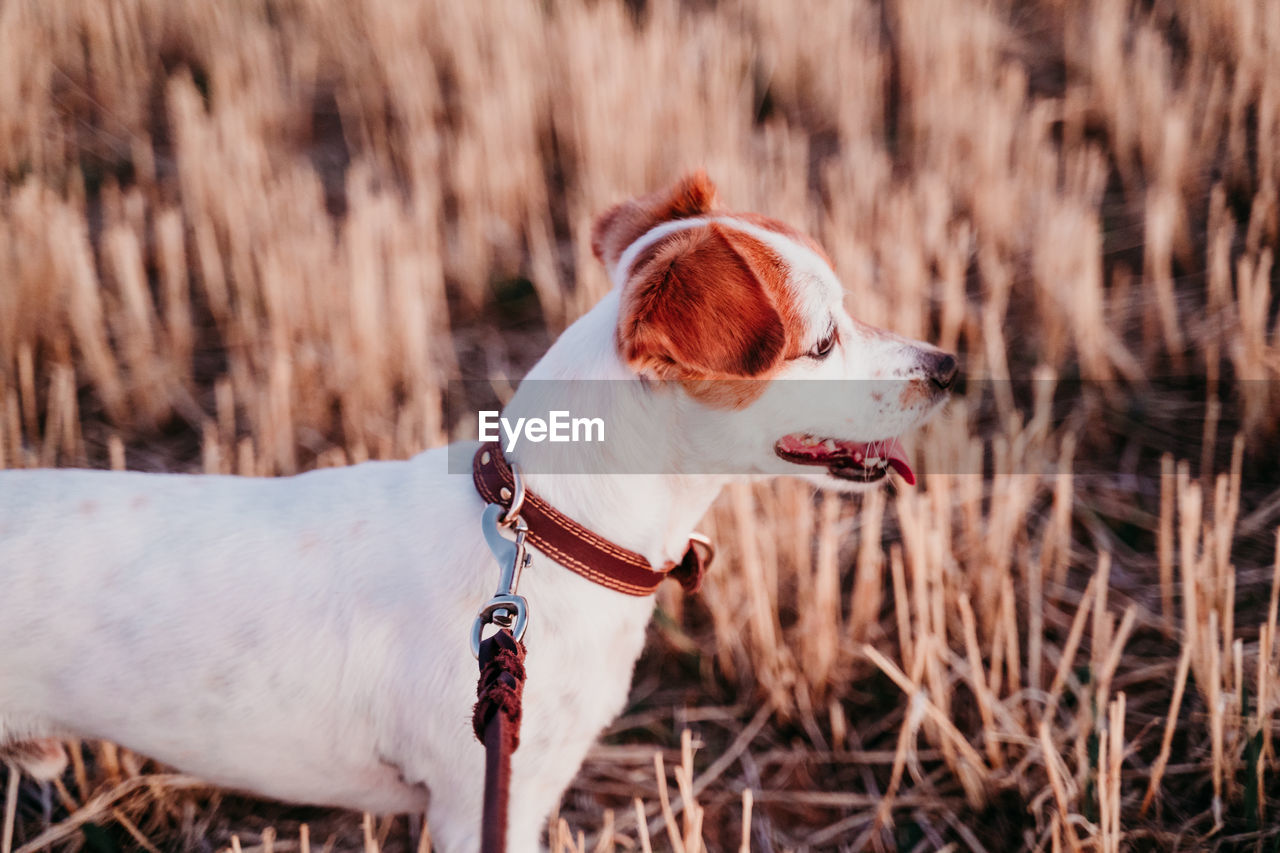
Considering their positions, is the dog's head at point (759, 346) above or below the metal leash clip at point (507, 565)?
above

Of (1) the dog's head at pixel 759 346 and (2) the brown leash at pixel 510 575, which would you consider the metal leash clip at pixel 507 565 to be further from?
(1) the dog's head at pixel 759 346

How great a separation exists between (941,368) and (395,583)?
1.23 metres

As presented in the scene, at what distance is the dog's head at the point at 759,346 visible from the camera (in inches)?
60.4

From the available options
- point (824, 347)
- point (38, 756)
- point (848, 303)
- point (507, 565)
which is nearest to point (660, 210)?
point (824, 347)

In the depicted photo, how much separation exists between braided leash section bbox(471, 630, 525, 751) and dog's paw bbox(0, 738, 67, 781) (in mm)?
1121

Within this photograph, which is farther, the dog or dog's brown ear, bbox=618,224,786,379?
the dog

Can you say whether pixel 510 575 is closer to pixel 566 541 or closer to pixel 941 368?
pixel 566 541

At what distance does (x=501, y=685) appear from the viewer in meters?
1.32

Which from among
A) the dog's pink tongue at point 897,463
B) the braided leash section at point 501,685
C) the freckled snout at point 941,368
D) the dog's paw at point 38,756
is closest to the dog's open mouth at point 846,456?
the dog's pink tongue at point 897,463

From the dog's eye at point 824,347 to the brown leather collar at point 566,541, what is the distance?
538 millimetres

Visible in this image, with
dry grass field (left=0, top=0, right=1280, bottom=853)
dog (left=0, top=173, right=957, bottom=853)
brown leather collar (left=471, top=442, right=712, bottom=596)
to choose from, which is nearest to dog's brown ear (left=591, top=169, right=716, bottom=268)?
dog (left=0, top=173, right=957, bottom=853)

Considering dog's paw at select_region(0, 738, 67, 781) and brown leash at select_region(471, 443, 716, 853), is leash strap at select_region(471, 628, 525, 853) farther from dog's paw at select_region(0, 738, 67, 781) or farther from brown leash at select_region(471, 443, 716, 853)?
dog's paw at select_region(0, 738, 67, 781)

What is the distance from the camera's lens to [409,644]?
5.62 feet

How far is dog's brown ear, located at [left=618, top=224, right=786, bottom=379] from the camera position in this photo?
1.52 meters
